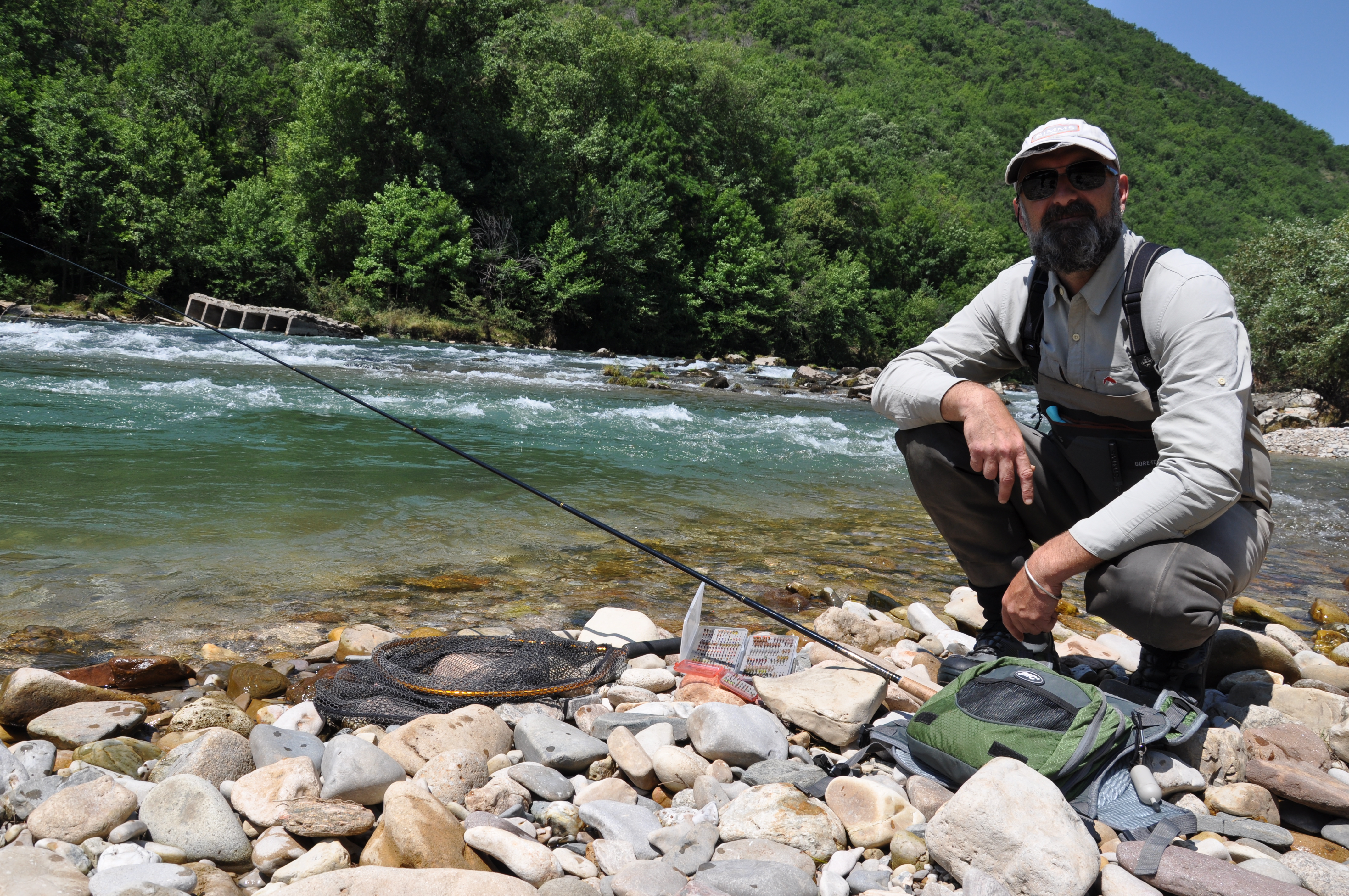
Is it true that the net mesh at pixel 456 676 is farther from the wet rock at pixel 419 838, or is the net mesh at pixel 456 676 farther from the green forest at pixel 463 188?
the green forest at pixel 463 188

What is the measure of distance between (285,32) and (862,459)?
173 ft

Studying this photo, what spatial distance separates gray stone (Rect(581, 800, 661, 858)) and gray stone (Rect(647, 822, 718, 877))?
0.07 ft

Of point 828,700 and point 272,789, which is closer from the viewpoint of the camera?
point 272,789

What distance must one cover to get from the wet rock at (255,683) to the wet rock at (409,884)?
1.31 metres

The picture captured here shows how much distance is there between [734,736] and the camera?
83.0 inches

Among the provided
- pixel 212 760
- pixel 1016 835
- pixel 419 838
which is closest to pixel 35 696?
pixel 212 760

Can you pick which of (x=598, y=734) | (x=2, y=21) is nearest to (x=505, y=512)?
(x=598, y=734)

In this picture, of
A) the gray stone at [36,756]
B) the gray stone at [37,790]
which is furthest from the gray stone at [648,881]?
the gray stone at [36,756]

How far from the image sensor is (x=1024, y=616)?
6.77 feet

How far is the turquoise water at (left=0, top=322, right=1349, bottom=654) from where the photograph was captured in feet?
11.9

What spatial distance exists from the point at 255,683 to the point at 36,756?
2.29ft

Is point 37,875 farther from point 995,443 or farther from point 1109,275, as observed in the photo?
point 1109,275

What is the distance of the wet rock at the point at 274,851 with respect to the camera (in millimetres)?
1683

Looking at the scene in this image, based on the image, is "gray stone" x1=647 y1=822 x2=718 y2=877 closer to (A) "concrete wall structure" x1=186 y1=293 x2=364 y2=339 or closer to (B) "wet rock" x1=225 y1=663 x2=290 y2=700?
(B) "wet rock" x1=225 y1=663 x2=290 y2=700
